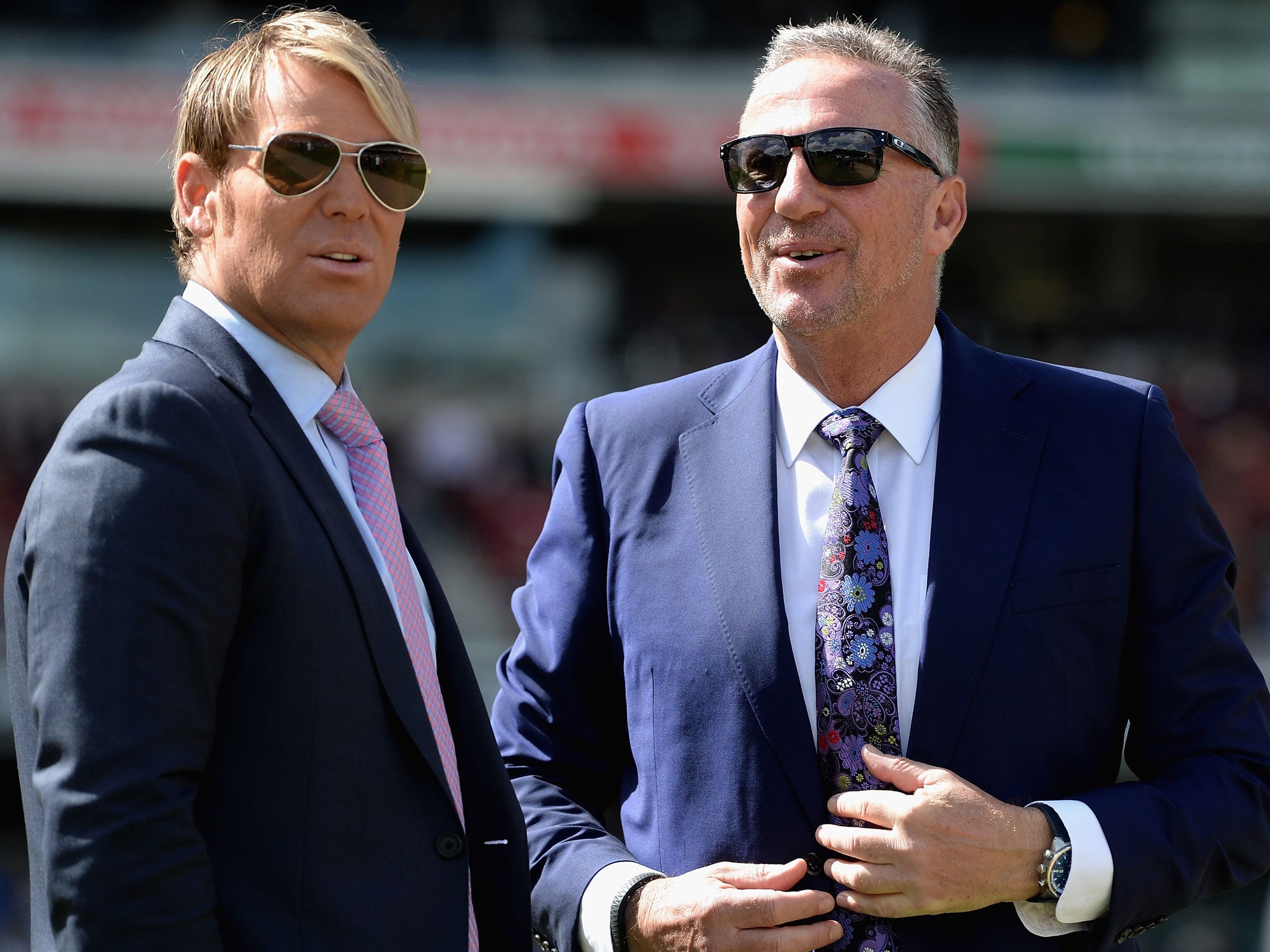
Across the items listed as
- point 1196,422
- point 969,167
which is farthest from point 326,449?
point 969,167

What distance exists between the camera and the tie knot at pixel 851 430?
2459 mm

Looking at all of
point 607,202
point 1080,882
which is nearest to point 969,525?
point 1080,882

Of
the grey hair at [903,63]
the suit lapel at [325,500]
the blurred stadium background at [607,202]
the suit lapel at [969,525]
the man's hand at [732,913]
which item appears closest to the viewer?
the suit lapel at [325,500]

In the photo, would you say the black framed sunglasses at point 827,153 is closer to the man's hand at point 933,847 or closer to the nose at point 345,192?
the nose at point 345,192

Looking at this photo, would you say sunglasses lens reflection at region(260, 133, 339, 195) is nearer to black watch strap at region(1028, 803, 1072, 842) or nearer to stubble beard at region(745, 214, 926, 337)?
stubble beard at region(745, 214, 926, 337)

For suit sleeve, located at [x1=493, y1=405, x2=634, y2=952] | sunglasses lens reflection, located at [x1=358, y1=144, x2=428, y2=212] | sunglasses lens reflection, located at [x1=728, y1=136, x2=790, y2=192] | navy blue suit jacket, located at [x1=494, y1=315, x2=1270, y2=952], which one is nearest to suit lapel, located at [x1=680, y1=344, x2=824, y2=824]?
navy blue suit jacket, located at [x1=494, y1=315, x2=1270, y2=952]

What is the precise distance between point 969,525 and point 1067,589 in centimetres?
19

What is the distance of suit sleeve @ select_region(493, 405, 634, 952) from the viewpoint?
2.49 metres

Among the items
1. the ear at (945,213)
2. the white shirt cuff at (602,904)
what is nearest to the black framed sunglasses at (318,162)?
the ear at (945,213)

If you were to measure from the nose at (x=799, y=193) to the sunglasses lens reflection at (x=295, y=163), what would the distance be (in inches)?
32.7

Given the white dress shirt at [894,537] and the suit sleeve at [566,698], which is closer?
the white dress shirt at [894,537]

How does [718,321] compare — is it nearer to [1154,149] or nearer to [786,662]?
[1154,149]

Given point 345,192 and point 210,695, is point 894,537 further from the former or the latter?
point 210,695

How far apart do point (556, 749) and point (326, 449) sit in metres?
0.76
